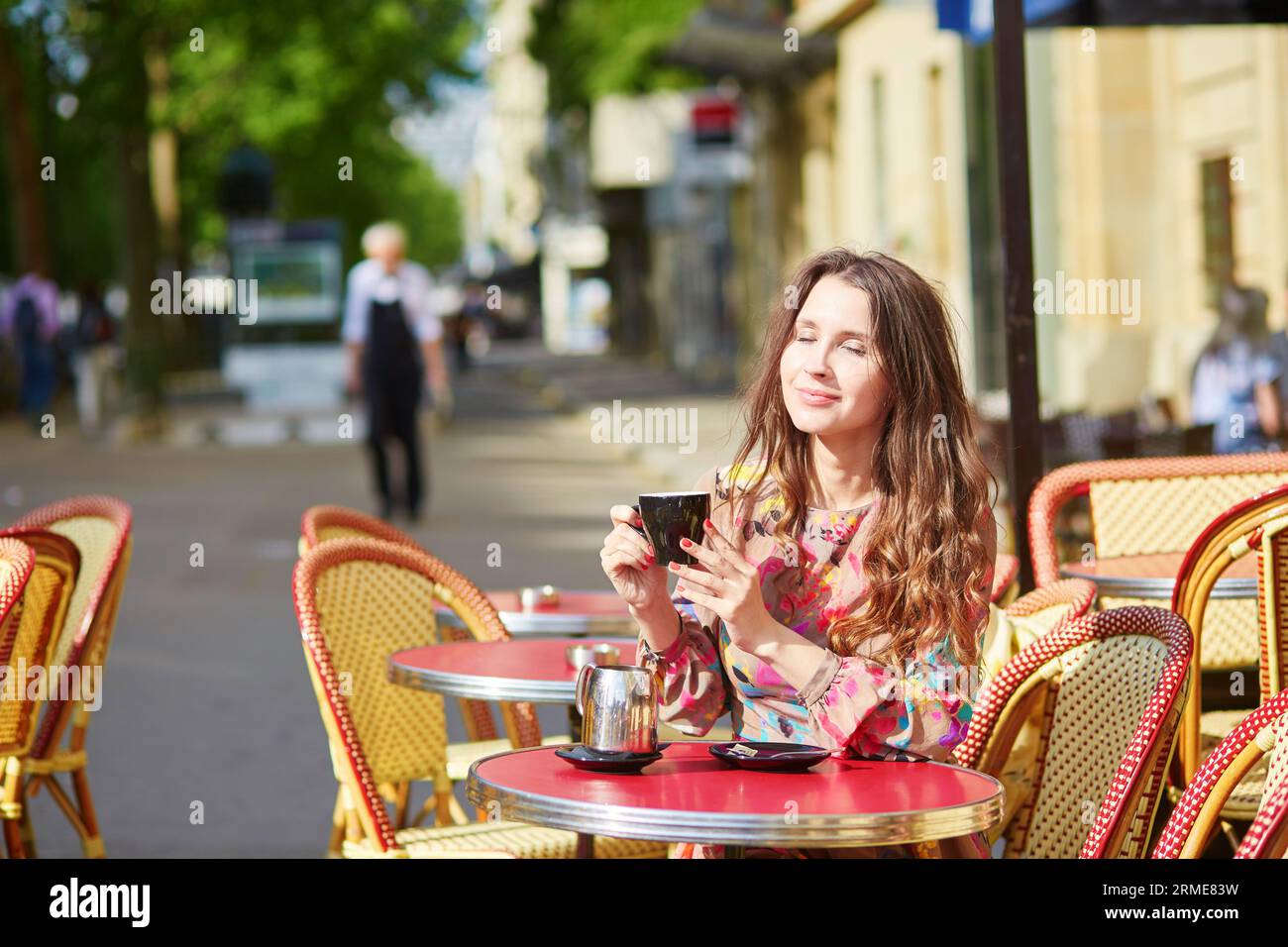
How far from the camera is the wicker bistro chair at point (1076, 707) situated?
3.62 metres

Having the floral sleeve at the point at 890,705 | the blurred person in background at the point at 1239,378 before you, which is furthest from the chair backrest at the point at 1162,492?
the blurred person in background at the point at 1239,378

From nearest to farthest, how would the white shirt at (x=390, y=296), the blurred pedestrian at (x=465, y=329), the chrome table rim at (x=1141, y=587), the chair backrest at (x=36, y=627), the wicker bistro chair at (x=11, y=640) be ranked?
the wicker bistro chair at (x=11, y=640) → the chair backrest at (x=36, y=627) → the chrome table rim at (x=1141, y=587) → the white shirt at (x=390, y=296) → the blurred pedestrian at (x=465, y=329)

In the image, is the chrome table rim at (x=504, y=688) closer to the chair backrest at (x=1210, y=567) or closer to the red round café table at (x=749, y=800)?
the red round café table at (x=749, y=800)

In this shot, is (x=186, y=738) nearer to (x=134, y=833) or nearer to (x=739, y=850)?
(x=134, y=833)

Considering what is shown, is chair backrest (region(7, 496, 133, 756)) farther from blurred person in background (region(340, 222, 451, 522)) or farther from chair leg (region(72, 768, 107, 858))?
blurred person in background (region(340, 222, 451, 522))

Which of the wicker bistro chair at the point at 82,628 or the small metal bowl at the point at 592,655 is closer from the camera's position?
the small metal bowl at the point at 592,655

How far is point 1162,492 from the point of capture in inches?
231

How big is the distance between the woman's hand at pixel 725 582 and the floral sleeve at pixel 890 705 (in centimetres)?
20

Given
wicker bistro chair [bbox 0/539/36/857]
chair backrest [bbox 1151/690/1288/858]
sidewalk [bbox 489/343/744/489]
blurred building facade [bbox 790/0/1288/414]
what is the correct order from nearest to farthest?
chair backrest [bbox 1151/690/1288/858], wicker bistro chair [bbox 0/539/36/857], blurred building facade [bbox 790/0/1288/414], sidewalk [bbox 489/343/744/489]

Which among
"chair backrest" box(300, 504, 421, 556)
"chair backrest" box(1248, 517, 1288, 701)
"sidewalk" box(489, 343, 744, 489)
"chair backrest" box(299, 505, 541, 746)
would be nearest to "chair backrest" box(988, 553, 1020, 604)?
"chair backrest" box(1248, 517, 1288, 701)

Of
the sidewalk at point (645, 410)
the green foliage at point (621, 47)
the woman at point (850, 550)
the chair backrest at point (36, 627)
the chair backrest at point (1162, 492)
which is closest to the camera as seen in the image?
the woman at point (850, 550)

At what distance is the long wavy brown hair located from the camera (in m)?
3.33

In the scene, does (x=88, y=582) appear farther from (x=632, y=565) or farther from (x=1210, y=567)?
(x=1210, y=567)

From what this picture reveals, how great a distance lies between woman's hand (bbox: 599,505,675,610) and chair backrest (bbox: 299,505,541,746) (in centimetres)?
161
